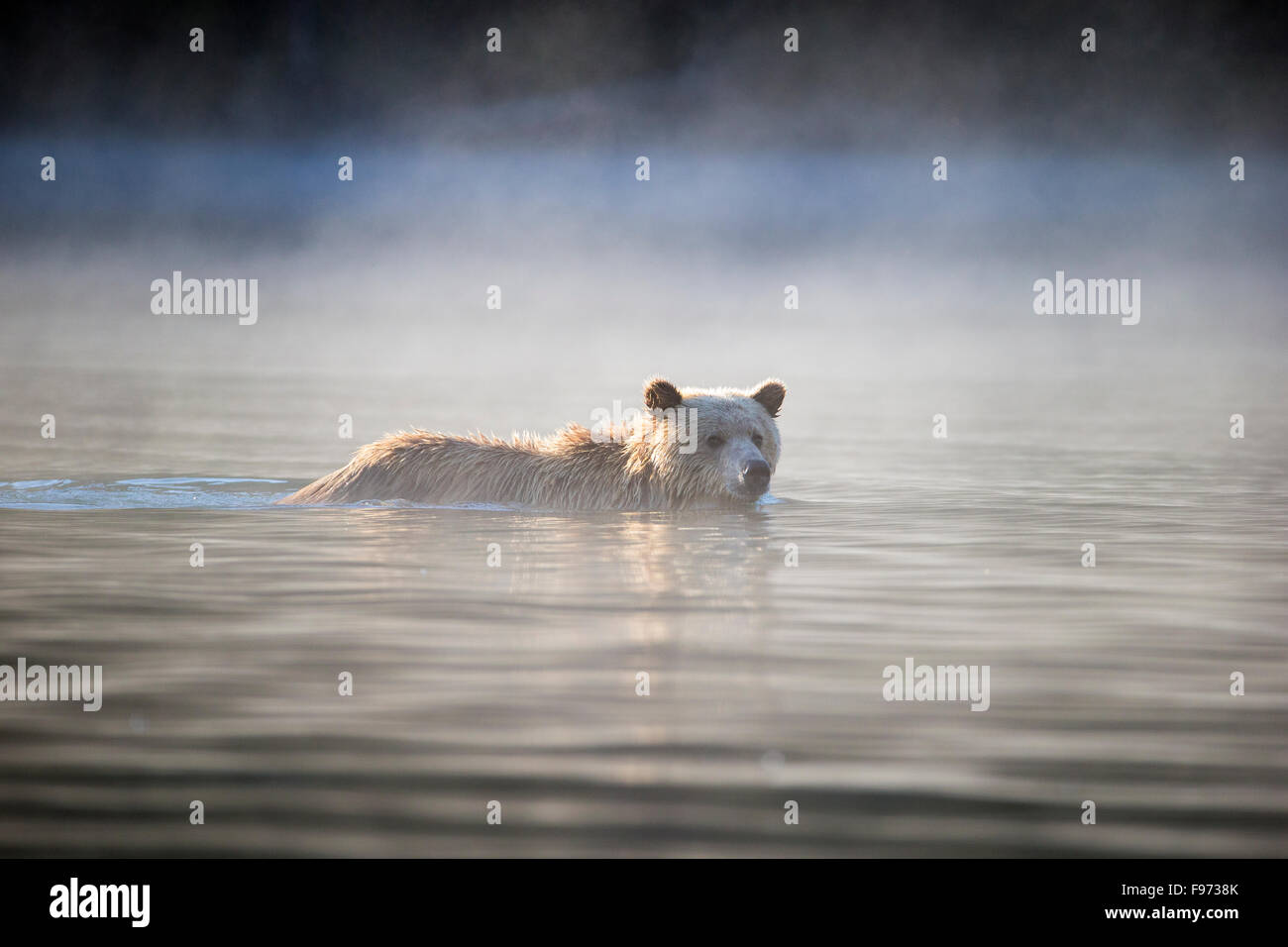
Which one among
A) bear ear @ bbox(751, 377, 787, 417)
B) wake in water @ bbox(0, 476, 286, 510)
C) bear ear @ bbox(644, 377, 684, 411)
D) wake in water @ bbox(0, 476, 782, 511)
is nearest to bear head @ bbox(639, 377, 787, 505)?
bear ear @ bbox(644, 377, 684, 411)

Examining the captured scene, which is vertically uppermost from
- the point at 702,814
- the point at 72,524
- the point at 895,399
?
the point at 895,399

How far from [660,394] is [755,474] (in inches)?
46.4

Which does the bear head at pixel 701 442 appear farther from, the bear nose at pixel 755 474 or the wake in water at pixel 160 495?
the wake in water at pixel 160 495

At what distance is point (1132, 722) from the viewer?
659 cm

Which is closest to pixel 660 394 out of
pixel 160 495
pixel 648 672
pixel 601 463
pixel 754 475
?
pixel 601 463

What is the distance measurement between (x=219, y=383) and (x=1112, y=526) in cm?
3283

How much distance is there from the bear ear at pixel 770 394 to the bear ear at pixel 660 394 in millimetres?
916

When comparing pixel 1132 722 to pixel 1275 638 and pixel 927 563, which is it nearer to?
pixel 1275 638

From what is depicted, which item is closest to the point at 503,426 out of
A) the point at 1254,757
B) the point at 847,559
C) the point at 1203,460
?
the point at 1203,460

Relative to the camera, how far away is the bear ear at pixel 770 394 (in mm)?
14398

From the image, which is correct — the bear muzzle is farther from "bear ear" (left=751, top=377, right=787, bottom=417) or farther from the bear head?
"bear ear" (left=751, top=377, right=787, bottom=417)

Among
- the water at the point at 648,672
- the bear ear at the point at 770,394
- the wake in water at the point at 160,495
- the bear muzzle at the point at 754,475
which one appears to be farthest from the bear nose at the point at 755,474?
the bear ear at the point at 770,394

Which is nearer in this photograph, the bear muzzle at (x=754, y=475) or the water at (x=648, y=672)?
the water at (x=648, y=672)

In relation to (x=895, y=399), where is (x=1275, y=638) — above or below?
below
